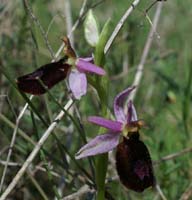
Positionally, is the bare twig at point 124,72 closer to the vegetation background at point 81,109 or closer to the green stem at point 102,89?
the vegetation background at point 81,109

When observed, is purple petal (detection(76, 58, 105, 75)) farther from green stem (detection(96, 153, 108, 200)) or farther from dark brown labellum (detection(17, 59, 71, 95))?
green stem (detection(96, 153, 108, 200))

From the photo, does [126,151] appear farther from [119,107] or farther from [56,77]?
[56,77]

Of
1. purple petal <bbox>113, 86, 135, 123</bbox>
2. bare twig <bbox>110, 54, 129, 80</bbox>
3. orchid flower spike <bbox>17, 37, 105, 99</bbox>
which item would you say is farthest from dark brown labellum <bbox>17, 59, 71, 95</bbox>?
bare twig <bbox>110, 54, 129, 80</bbox>

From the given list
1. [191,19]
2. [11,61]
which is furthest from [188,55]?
[11,61]

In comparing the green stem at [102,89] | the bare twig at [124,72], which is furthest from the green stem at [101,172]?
the bare twig at [124,72]

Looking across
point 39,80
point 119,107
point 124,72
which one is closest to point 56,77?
point 39,80

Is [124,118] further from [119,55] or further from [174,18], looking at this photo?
[174,18]
